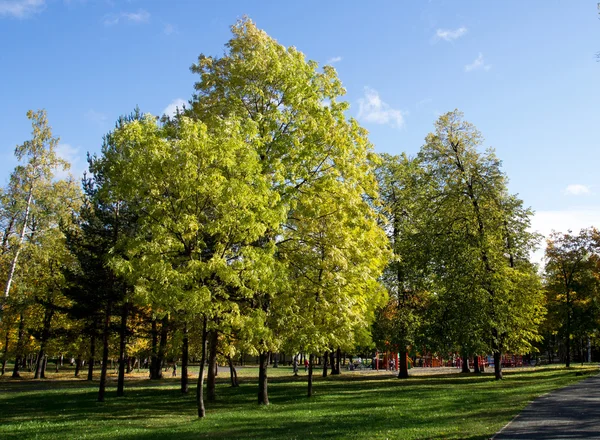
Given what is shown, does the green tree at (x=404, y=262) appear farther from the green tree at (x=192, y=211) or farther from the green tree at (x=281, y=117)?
the green tree at (x=192, y=211)

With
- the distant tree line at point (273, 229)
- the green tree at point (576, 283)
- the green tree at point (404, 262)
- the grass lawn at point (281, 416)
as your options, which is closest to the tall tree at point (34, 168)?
the distant tree line at point (273, 229)

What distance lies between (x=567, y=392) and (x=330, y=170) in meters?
13.8

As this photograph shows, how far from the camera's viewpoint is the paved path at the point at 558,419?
37.7ft

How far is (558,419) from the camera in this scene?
44.9 feet

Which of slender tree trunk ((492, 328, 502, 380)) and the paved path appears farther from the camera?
slender tree trunk ((492, 328, 502, 380))

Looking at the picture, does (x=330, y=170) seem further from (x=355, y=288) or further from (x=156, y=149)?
(x=156, y=149)

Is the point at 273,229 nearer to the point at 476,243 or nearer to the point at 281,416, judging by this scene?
the point at 281,416

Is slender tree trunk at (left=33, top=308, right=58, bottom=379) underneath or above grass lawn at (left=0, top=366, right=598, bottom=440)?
above

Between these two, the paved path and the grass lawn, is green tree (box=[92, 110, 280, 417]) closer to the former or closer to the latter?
the grass lawn

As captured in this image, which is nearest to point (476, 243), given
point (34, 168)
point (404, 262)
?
point (404, 262)

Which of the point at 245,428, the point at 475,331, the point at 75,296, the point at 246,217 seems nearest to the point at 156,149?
the point at 246,217

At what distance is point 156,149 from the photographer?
16000 millimetres

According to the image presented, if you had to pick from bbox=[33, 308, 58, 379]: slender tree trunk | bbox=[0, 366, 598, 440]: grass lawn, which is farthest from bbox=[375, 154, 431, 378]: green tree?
bbox=[33, 308, 58, 379]: slender tree trunk

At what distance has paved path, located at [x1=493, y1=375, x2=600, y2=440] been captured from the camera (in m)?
11.5
